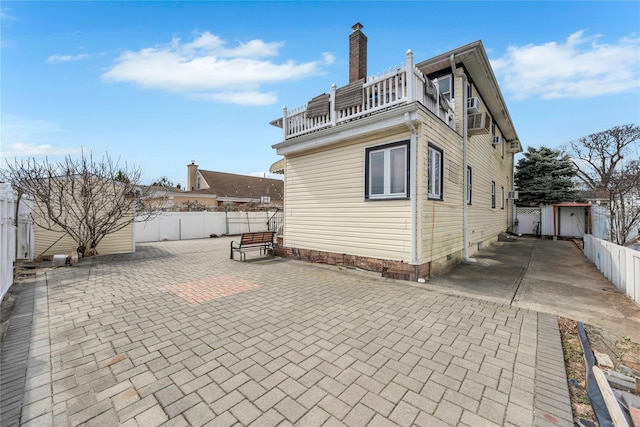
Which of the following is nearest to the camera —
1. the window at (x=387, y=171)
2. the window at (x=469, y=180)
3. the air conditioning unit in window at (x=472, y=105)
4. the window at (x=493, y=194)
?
the window at (x=387, y=171)

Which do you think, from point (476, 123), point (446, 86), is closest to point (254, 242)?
point (446, 86)

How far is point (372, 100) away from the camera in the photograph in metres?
6.61

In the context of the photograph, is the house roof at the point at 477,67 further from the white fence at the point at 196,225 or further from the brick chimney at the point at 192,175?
the brick chimney at the point at 192,175

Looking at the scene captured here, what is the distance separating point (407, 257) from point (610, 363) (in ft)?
11.6

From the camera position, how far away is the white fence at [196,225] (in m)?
14.5

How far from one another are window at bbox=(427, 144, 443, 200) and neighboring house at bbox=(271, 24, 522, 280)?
3 cm

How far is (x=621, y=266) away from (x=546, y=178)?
802 inches

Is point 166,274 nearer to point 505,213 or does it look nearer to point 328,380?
point 328,380

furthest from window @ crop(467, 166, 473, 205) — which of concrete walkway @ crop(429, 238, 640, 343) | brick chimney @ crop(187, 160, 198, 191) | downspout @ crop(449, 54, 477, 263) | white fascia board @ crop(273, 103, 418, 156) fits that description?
brick chimney @ crop(187, 160, 198, 191)

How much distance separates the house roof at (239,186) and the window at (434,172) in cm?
2722

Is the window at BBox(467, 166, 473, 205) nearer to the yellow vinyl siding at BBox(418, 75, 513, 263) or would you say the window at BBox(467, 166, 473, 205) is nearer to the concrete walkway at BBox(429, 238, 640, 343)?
the yellow vinyl siding at BBox(418, 75, 513, 263)

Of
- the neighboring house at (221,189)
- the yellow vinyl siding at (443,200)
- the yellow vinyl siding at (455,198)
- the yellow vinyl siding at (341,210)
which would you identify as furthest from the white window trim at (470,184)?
the neighboring house at (221,189)

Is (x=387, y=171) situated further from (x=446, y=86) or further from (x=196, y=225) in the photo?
(x=196, y=225)

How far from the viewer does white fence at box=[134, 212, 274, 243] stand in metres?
14.5
